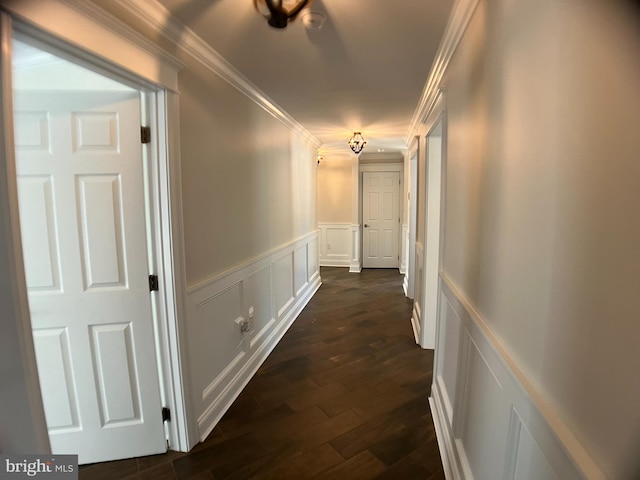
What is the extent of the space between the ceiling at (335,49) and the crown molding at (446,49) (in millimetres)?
42

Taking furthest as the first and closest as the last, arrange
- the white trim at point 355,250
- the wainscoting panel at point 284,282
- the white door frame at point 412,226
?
the white trim at point 355,250, the white door frame at point 412,226, the wainscoting panel at point 284,282

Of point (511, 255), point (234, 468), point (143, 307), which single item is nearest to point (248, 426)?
point (234, 468)

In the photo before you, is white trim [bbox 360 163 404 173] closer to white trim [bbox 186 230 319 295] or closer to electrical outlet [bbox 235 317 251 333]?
white trim [bbox 186 230 319 295]

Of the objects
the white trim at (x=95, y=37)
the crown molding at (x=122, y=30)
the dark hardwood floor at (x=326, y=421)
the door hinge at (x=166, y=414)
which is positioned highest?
the crown molding at (x=122, y=30)

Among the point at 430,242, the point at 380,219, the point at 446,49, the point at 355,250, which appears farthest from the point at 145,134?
the point at 380,219

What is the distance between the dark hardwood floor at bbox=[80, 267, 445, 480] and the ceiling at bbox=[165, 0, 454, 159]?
2366 mm

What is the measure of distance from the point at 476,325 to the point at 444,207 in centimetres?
99

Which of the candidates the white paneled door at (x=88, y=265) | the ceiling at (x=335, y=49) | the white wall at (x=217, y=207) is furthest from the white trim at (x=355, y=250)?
the white paneled door at (x=88, y=265)

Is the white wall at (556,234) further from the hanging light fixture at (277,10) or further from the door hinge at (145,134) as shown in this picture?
the door hinge at (145,134)

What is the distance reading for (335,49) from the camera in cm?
200

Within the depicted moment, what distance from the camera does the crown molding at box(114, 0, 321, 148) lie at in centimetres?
148

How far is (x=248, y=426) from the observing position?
2.11 m

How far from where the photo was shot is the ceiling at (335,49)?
1.59 m

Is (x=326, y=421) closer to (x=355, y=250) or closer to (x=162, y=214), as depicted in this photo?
(x=162, y=214)
